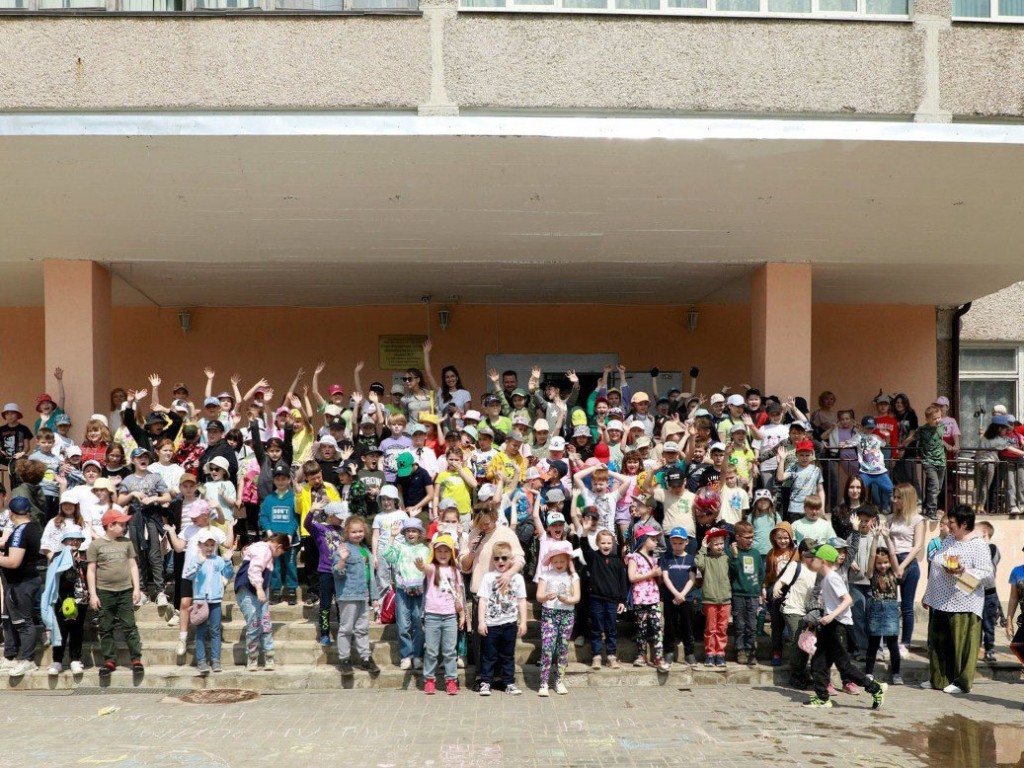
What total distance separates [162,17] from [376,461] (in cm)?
498

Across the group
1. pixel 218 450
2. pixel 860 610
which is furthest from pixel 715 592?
pixel 218 450

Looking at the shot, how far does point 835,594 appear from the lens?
9969 mm

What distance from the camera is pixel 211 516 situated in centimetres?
1118

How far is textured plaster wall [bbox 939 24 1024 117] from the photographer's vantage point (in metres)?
11.1

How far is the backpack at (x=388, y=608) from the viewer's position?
1121 cm

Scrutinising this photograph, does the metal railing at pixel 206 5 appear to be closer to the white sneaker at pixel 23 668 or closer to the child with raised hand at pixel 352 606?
the child with raised hand at pixel 352 606

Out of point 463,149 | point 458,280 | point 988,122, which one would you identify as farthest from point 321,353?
point 988,122

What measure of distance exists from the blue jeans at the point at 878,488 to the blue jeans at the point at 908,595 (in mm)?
1475

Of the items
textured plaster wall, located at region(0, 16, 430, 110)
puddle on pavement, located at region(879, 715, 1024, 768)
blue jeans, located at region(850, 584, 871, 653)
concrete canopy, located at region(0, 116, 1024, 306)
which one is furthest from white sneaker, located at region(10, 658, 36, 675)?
blue jeans, located at region(850, 584, 871, 653)

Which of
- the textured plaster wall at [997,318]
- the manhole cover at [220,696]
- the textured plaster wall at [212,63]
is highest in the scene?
the textured plaster wall at [212,63]

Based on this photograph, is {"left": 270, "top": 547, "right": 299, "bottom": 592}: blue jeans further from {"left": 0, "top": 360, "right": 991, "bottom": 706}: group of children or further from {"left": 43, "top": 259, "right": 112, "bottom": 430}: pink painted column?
{"left": 43, "top": 259, "right": 112, "bottom": 430}: pink painted column

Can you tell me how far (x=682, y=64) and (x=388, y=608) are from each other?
625 cm

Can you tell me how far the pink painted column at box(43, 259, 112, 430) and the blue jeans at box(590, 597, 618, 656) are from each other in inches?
271

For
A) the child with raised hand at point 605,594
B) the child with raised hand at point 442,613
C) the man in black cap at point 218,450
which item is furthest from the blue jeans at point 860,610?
the man in black cap at point 218,450
